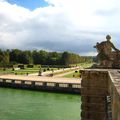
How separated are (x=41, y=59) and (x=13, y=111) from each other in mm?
80593

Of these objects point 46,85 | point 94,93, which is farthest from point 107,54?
point 46,85

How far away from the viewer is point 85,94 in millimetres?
9297

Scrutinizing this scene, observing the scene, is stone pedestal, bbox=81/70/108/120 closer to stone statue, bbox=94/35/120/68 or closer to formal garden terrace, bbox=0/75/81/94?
stone statue, bbox=94/35/120/68

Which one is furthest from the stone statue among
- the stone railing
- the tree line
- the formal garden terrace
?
the tree line

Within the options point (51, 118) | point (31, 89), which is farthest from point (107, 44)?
point (31, 89)

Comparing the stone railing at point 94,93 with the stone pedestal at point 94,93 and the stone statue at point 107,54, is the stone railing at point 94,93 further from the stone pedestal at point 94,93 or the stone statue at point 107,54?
the stone statue at point 107,54

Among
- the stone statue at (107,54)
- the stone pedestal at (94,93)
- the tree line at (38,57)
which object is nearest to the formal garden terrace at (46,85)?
the stone statue at (107,54)

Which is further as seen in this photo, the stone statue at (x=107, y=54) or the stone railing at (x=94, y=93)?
the stone statue at (x=107, y=54)

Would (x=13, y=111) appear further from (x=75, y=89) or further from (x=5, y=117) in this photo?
(x=75, y=89)

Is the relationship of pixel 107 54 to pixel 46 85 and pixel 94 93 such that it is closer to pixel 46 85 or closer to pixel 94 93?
pixel 94 93

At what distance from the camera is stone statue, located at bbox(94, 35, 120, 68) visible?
11.0 meters

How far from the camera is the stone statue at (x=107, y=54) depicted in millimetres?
10984

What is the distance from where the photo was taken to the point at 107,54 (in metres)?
11.1

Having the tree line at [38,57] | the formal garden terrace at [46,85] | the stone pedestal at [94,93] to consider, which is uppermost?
the tree line at [38,57]
